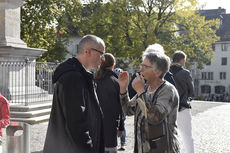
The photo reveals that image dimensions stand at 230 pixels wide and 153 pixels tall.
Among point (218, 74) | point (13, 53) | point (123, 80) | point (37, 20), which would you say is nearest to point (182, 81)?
point (123, 80)

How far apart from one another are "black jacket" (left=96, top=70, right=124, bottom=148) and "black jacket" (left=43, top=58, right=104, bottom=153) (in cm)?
159

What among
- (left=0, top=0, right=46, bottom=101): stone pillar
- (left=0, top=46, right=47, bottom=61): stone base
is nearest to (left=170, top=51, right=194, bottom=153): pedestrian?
(left=0, top=0, right=46, bottom=101): stone pillar

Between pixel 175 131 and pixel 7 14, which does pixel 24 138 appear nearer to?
pixel 175 131

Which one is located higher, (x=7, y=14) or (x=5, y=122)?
(x=7, y=14)

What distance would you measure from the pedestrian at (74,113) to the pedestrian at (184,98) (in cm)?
304

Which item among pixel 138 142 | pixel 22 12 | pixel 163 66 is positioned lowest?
pixel 138 142

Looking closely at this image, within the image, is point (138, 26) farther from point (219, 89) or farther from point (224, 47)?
point (219, 89)

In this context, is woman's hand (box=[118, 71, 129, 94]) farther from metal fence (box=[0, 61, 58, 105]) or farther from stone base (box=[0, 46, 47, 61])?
stone base (box=[0, 46, 47, 61])

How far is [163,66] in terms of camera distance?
3.08 m

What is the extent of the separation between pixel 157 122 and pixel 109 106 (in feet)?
5.74

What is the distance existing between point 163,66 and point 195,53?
29.0m

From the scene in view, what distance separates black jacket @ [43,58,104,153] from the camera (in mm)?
2688

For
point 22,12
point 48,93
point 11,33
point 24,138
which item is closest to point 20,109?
point 48,93

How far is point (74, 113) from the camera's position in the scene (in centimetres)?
268
